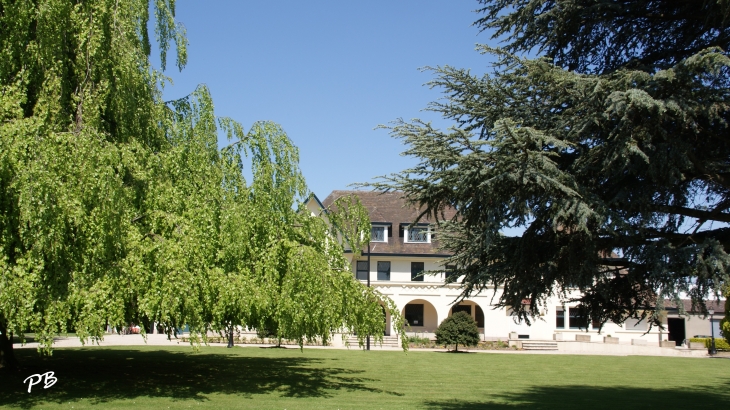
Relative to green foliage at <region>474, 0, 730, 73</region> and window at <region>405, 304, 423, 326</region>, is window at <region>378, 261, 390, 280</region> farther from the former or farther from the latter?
green foliage at <region>474, 0, 730, 73</region>

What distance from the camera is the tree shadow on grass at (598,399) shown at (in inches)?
519

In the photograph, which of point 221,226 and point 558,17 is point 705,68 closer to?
point 558,17

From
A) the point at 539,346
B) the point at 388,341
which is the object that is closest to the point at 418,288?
the point at 388,341

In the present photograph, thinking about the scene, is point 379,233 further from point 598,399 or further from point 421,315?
point 598,399

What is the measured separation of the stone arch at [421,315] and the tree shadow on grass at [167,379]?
23205 millimetres

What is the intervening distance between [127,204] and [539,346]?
30995mm

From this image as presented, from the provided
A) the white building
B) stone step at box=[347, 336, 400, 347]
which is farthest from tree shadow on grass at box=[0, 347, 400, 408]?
the white building

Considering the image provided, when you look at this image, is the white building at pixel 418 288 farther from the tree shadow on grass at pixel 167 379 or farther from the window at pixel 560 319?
the tree shadow on grass at pixel 167 379

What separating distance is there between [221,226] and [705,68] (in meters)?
8.64

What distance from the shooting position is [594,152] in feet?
27.9

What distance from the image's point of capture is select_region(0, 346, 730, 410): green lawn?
12953mm

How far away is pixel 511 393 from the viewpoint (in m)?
15.6

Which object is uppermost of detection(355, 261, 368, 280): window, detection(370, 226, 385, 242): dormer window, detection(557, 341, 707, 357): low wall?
detection(370, 226, 385, 242): dormer window

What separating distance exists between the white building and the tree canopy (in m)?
31.4
